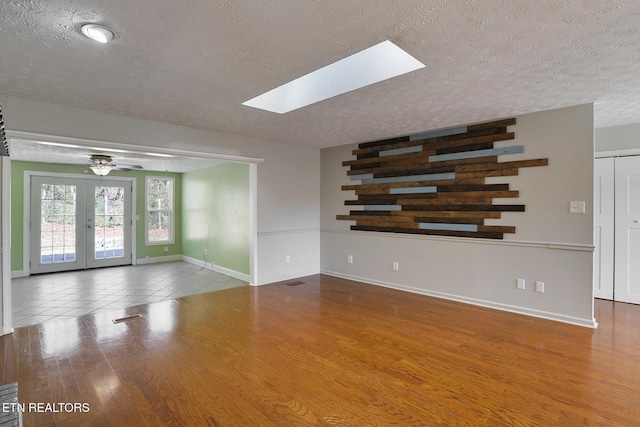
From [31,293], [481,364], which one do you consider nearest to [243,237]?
[31,293]

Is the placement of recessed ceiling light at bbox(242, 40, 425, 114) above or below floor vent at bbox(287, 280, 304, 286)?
above

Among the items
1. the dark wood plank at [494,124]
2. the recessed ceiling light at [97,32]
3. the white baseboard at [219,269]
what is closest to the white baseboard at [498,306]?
the white baseboard at [219,269]

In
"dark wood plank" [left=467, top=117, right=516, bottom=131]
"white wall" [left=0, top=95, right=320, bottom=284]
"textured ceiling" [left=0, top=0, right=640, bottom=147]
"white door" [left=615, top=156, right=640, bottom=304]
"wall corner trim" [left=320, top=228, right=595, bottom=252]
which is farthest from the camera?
"white door" [left=615, top=156, right=640, bottom=304]

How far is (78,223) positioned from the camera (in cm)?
704

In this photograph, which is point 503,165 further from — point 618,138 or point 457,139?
point 618,138

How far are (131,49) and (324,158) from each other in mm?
4240

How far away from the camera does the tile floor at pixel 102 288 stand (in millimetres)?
4219

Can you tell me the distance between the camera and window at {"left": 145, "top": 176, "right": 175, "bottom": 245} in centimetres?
797

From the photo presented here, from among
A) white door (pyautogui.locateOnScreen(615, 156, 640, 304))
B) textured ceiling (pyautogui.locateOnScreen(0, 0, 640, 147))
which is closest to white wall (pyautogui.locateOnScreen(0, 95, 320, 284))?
textured ceiling (pyautogui.locateOnScreen(0, 0, 640, 147))

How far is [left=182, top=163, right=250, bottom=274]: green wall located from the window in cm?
34

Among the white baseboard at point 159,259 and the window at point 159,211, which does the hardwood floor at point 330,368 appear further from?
the window at point 159,211

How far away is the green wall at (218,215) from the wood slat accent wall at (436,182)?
2021 millimetres

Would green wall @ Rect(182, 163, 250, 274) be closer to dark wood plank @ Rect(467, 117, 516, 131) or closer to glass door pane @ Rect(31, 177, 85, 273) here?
glass door pane @ Rect(31, 177, 85, 273)

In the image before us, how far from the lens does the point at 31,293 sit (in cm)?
504
